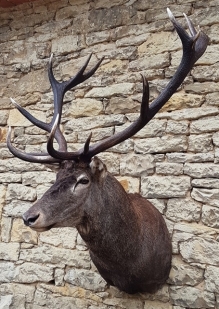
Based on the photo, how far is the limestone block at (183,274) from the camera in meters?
3.11

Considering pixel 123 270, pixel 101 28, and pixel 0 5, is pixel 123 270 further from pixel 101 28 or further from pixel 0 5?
pixel 0 5

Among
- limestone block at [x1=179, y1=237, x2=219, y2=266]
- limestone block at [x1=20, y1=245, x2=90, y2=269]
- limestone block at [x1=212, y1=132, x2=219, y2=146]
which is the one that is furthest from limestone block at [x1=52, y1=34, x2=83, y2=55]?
Result: limestone block at [x1=179, y1=237, x2=219, y2=266]

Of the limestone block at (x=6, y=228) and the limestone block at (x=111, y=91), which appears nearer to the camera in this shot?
the limestone block at (x=111, y=91)

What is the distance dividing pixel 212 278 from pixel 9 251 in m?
1.90

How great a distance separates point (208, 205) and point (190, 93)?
0.90 meters

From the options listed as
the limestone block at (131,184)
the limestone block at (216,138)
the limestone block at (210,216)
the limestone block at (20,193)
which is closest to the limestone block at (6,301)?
the limestone block at (20,193)

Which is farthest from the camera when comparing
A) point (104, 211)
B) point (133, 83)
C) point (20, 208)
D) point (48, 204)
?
point (20, 208)

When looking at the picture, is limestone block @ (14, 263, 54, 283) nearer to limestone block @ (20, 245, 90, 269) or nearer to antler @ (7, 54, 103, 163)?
limestone block @ (20, 245, 90, 269)

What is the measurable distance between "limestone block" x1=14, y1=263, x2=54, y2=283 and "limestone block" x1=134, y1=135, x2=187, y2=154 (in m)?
1.32

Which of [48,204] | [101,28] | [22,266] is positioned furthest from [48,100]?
[48,204]

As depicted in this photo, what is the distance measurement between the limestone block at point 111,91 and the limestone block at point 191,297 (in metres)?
1.65

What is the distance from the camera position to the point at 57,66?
4203 millimetres

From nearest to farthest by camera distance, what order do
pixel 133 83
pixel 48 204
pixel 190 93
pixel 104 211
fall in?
pixel 48 204
pixel 104 211
pixel 190 93
pixel 133 83

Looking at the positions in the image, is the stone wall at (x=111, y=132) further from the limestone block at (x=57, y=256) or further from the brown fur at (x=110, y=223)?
the brown fur at (x=110, y=223)
